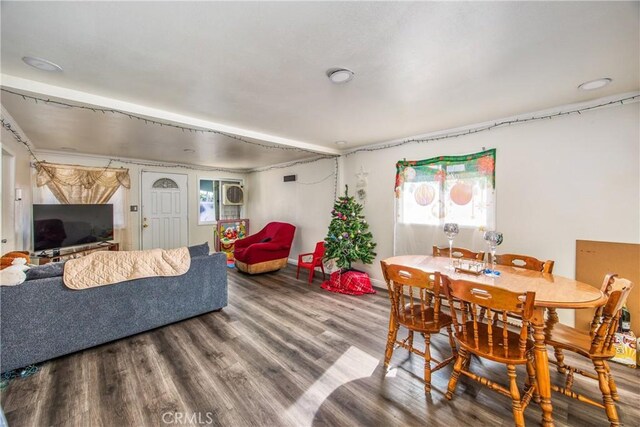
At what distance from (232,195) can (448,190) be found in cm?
556

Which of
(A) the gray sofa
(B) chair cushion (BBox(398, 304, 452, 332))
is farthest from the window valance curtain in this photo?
(B) chair cushion (BBox(398, 304, 452, 332))

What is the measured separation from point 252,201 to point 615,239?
672cm

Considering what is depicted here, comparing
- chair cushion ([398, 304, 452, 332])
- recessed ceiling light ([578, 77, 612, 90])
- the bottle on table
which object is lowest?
the bottle on table

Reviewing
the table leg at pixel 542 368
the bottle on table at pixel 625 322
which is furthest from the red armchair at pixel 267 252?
the bottle on table at pixel 625 322

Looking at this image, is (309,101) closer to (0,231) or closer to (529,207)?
(529,207)

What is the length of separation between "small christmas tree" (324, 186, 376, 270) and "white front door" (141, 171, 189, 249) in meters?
4.08

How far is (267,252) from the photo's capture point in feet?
16.2

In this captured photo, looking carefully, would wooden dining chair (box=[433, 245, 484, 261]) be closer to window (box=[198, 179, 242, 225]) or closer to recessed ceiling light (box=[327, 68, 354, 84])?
recessed ceiling light (box=[327, 68, 354, 84])

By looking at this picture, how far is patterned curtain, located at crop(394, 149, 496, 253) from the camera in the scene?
3.16 m

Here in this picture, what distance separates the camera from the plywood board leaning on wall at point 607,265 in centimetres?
230

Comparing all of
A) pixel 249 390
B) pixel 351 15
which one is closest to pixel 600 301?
pixel 351 15

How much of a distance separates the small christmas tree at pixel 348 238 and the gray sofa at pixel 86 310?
6.13ft

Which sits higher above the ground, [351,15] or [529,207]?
[351,15]

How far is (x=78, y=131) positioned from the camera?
3492mm
